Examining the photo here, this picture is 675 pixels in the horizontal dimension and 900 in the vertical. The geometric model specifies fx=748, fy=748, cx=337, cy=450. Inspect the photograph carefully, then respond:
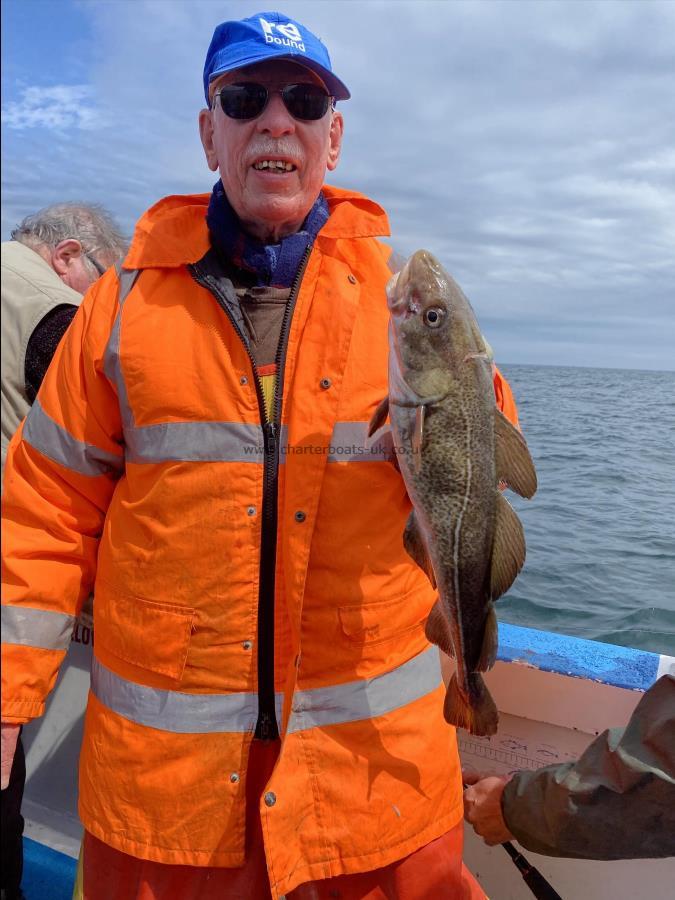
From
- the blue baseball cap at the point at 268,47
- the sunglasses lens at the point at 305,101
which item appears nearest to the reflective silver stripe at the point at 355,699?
the sunglasses lens at the point at 305,101

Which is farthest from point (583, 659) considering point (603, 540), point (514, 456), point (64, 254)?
point (603, 540)

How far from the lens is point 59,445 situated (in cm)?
249

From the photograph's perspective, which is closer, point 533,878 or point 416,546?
point 416,546

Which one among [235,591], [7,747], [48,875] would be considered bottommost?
[48,875]

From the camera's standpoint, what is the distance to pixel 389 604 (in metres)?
2.50

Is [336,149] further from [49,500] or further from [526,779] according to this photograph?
[526,779]

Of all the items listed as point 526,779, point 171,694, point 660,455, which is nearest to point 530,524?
point 660,455

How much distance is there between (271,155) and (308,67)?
0.36 m

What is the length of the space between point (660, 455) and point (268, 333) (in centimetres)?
1059

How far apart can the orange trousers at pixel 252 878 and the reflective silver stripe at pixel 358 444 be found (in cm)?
99

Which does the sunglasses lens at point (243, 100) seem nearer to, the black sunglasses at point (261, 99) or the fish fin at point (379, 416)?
the black sunglasses at point (261, 99)

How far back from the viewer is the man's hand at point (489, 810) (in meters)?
2.75

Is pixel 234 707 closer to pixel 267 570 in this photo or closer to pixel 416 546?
pixel 267 570

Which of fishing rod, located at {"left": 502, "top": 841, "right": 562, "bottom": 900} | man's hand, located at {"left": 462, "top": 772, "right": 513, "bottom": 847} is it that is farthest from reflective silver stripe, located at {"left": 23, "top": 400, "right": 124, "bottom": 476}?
fishing rod, located at {"left": 502, "top": 841, "right": 562, "bottom": 900}
